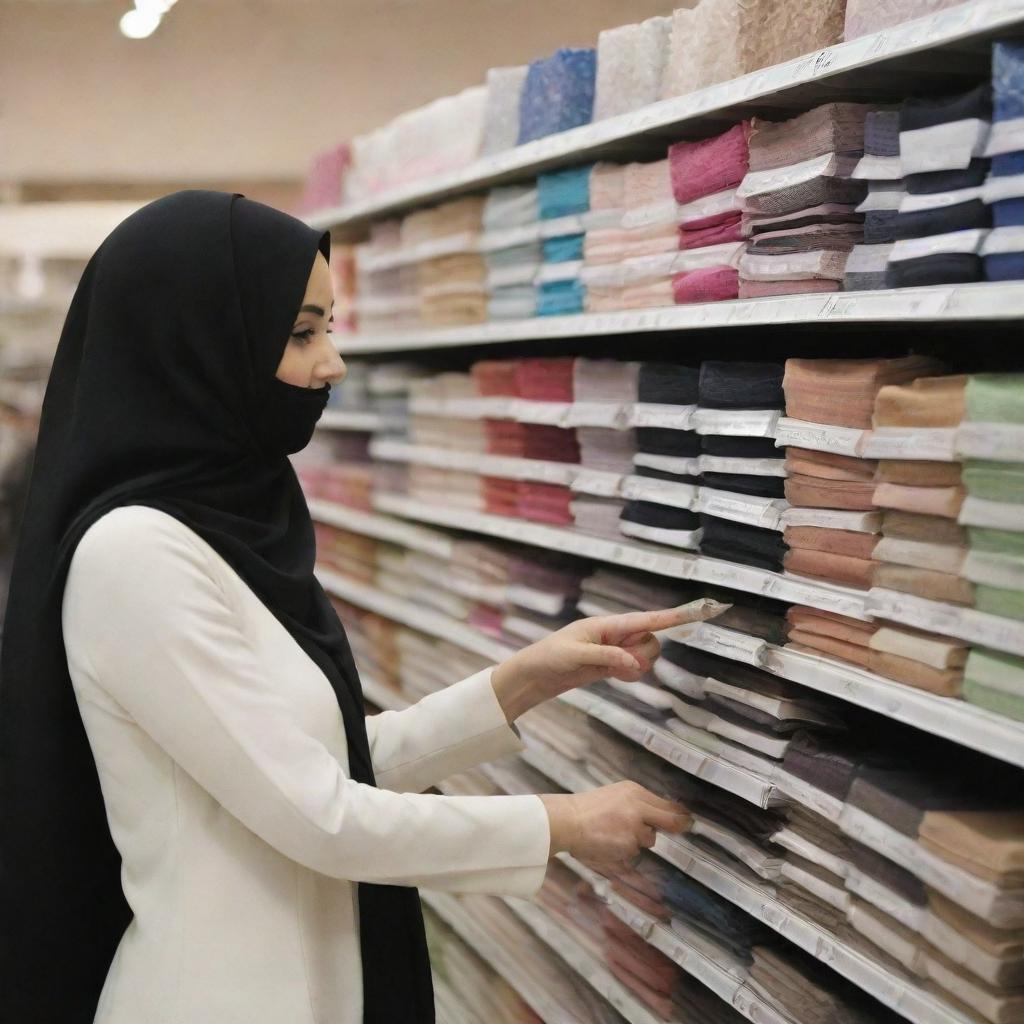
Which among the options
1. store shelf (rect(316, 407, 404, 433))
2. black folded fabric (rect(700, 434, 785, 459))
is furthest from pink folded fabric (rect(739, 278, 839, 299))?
store shelf (rect(316, 407, 404, 433))

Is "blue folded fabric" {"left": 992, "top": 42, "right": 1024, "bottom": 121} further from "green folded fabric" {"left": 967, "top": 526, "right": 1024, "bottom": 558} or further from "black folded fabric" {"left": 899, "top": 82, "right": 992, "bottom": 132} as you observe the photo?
"green folded fabric" {"left": 967, "top": 526, "right": 1024, "bottom": 558}

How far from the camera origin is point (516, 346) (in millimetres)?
3287

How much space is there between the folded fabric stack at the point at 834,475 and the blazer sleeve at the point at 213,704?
66 centimetres

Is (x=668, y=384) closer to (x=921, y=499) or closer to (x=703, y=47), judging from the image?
(x=703, y=47)

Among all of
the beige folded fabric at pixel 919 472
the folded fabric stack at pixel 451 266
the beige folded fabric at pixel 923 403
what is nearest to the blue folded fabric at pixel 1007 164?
the beige folded fabric at pixel 923 403

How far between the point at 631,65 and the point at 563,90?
0.81 ft

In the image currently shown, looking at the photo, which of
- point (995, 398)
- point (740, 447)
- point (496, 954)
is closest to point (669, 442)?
point (740, 447)

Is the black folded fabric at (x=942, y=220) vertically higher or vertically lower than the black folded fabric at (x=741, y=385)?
higher

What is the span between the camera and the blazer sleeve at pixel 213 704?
1.51m

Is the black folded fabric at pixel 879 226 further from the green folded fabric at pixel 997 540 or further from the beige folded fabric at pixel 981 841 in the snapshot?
the beige folded fabric at pixel 981 841

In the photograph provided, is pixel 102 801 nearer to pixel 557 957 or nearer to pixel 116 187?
pixel 557 957

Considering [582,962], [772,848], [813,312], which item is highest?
[813,312]

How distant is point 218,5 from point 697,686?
5.40m

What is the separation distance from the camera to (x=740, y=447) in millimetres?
1902
